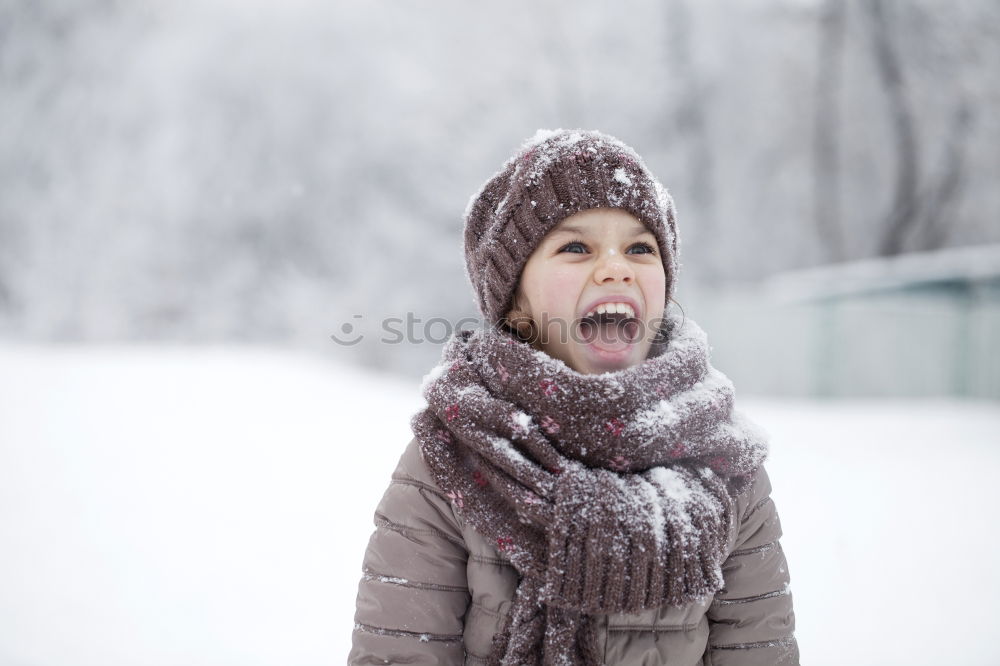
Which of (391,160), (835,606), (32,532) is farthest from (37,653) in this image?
(391,160)

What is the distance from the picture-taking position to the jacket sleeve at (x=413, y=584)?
1125mm

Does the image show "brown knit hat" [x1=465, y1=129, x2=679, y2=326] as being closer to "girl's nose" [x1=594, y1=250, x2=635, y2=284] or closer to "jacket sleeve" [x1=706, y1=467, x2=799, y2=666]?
"girl's nose" [x1=594, y1=250, x2=635, y2=284]

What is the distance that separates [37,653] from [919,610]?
3.24 metres

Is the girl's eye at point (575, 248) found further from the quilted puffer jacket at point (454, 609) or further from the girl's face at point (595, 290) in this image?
the quilted puffer jacket at point (454, 609)

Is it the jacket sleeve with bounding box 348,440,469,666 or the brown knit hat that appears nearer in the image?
the jacket sleeve with bounding box 348,440,469,666

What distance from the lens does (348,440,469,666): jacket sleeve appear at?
112cm

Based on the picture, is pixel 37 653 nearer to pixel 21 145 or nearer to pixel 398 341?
pixel 398 341

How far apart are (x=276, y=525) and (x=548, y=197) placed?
8.49ft

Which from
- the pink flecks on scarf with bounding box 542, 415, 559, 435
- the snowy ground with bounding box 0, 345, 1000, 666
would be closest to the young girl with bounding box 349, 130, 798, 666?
the pink flecks on scarf with bounding box 542, 415, 559, 435

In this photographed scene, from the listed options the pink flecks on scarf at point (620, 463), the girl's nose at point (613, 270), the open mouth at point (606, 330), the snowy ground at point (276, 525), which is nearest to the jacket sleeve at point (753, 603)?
the pink flecks on scarf at point (620, 463)

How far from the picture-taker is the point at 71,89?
36.4 feet

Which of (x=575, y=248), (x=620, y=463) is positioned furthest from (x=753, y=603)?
(x=575, y=248)

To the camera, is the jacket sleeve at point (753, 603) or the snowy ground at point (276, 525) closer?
the jacket sleeve at point (753, 603)

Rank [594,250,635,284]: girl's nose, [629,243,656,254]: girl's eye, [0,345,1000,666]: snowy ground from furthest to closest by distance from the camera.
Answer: [0,345,1000,666]: snowy ground → [629,243,656,254]: girl's eye → [594,250,635,284]: girl's nose
